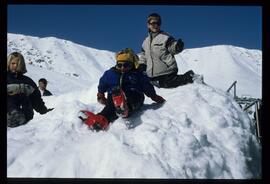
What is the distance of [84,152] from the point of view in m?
4.00

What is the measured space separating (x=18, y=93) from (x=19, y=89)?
0.11ft

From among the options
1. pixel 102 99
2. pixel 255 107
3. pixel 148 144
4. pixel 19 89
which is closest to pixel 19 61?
pixel 19 89

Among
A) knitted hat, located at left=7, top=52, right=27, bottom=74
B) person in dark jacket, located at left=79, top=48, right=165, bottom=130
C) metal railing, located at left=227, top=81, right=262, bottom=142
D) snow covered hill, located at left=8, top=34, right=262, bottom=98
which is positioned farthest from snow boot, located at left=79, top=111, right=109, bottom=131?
snow covered hill, located at left=8, top=34, right=262, bottom=98

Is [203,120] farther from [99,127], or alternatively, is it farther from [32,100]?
[32,100]

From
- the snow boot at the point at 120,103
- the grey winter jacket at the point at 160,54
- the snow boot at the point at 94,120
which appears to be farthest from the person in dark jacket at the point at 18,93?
the grey winter jacket at the point at 160,54

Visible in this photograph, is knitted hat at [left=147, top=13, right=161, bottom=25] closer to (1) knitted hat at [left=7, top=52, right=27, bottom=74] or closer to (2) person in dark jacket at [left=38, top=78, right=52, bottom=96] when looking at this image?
(1) knitted hat at [left=7, top=52, right=27, bottom=74]

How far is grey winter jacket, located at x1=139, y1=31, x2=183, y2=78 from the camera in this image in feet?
16.4

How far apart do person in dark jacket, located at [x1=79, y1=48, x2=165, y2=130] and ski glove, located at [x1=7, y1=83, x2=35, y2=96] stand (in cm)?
58

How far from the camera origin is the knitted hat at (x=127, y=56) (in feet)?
14.5

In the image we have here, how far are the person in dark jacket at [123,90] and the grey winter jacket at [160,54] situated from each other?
561mm

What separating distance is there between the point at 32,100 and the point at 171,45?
1307 millimetres

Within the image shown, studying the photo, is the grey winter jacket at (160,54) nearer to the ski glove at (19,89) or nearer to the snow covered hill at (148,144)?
the snow covered hill at (148,144)

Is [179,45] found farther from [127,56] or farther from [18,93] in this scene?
[18,93]

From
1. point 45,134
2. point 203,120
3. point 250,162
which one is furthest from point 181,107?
point 45,134
